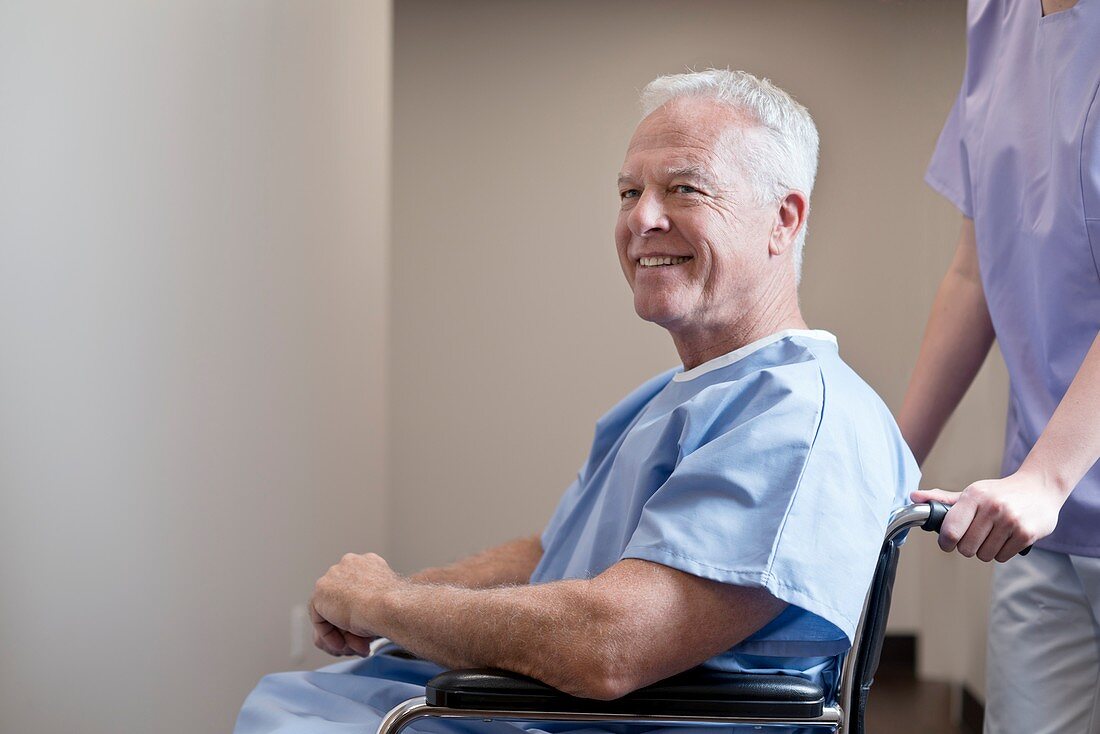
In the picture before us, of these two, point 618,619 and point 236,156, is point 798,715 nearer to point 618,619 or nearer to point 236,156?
point 618,619

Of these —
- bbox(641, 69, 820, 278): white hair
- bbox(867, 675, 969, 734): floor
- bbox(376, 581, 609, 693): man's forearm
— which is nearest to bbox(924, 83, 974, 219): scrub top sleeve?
bbox(641, 69, 820, 278): white hair

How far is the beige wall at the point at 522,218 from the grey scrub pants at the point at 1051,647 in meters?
3.03

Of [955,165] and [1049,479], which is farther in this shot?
[955,165]

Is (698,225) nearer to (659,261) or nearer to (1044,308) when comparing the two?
(659,261)

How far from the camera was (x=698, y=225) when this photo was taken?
1.38 metres

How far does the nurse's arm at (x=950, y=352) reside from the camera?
152 centimetres

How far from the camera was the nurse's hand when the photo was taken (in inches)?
41.9

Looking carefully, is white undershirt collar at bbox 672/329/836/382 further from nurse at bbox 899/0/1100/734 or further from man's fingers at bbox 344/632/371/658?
man's fingers at bbox 344/632/371/658

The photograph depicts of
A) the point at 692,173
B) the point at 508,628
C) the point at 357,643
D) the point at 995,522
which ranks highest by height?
the point at 692,173

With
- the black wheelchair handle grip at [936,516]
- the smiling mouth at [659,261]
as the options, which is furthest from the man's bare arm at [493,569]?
the black wheelchair handle grip at [936,516]

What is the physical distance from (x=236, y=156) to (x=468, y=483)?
2351mm

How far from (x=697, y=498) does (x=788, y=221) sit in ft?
1.52

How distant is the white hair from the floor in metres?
2.36

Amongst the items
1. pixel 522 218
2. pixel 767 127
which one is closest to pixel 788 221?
pixel 767 127
